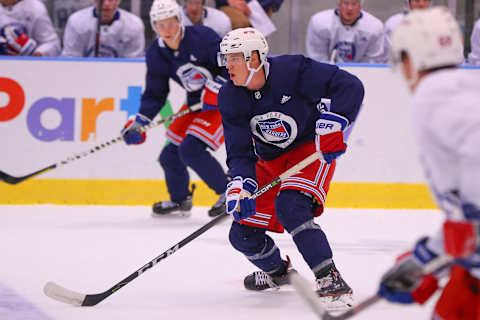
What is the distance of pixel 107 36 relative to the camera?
4.97 m

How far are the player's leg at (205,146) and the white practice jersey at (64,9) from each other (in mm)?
1354

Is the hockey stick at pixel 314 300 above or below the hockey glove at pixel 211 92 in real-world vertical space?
above

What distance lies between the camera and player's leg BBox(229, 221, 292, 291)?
2.58 meters

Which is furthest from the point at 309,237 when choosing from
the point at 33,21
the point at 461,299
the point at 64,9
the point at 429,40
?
the point at 64,9

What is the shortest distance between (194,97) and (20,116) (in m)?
1.12

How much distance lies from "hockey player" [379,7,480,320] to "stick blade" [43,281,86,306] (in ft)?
4.23

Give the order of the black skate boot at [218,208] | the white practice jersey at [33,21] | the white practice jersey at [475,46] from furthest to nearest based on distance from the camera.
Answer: the white practice jersey at [33,21] < the white practice jersey at [475,46] < the black skate boot at [218,208]

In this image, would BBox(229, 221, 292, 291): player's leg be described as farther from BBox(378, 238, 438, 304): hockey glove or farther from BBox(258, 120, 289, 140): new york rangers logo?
BBox(378, 238, 438, 304): hockey glove

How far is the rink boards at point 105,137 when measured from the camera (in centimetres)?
463

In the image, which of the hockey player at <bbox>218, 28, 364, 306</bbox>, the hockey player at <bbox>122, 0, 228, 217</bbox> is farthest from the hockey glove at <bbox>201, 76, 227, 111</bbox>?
the hockey player at <bbox>218, 28, 364, 306</bbox>

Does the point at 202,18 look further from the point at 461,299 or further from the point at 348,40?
the point at 461,299

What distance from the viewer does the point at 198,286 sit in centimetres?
278

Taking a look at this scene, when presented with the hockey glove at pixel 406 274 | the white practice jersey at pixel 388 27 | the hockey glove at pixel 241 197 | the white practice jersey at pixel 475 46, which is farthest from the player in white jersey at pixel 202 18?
the hockey glove at pixel 406 274

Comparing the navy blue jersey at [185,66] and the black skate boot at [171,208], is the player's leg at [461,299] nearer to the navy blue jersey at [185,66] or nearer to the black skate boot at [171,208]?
the navy blue jersey at [185,66]
